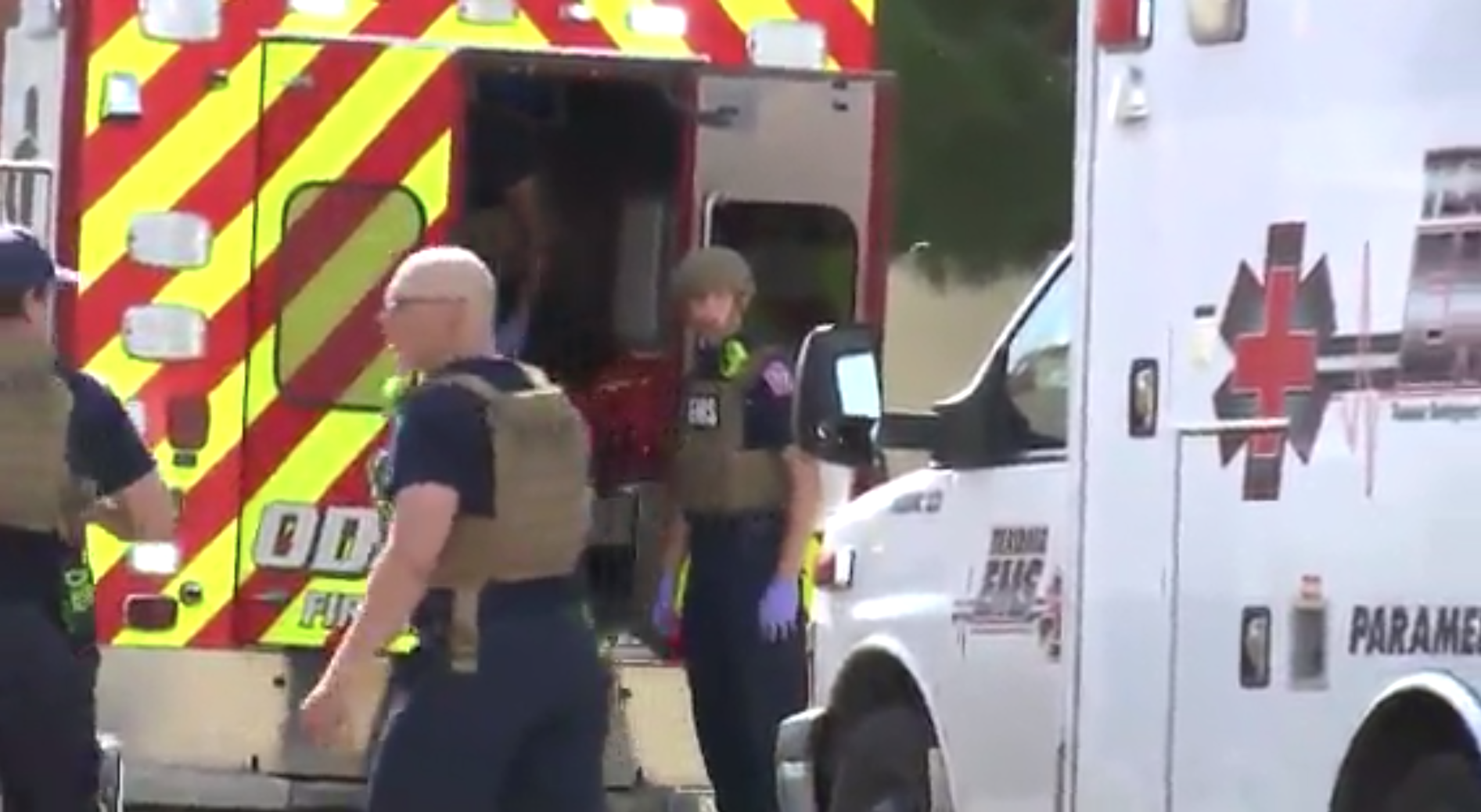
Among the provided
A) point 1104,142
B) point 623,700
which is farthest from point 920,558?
point 623,700

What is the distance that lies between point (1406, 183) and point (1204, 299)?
67cm

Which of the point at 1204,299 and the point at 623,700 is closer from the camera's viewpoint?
the point at 1204,299

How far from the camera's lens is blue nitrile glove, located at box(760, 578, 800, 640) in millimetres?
10688

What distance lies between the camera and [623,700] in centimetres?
1120

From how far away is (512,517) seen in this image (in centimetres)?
750

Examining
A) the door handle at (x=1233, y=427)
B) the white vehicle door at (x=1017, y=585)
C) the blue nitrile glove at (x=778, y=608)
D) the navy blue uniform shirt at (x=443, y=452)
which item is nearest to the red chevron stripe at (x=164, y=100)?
the blue nitrile glove at (x=778, y=608)

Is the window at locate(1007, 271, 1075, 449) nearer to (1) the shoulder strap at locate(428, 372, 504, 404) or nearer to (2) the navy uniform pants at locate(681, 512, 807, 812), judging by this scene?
(1) the shoulder strap at locate(428, 372, 504, 404)

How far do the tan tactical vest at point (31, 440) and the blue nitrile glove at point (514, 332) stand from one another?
3.68 m

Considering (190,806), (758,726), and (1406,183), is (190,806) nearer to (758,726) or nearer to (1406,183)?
(758,726)

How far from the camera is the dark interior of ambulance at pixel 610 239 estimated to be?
11.7m

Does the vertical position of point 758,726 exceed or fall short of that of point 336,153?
it falls short

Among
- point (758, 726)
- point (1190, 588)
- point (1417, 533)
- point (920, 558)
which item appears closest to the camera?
point (1417, 533)

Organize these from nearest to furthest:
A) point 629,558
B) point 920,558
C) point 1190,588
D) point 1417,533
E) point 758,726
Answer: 1. point 1417,533
2. point 1190,588
3. point 920,558
4. point 758,726
5. point 629,558

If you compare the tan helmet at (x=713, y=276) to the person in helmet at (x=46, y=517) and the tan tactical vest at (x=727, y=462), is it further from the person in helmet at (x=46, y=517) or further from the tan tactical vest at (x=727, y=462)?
the person in helmet at (x=46, y=517)
